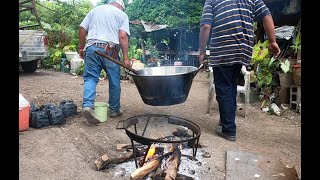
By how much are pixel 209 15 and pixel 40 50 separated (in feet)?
25.5

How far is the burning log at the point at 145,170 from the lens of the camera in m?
2.76

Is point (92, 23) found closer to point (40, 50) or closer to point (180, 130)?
point (180, 130)

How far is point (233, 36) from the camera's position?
4094 mm

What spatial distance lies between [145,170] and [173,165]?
31 cm

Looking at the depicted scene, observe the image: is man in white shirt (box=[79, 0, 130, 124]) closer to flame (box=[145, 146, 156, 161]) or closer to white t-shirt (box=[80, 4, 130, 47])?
white t-shirt (box=[80, 4, 130, 47])

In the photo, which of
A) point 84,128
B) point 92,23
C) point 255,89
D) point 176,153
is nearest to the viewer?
point 176,153

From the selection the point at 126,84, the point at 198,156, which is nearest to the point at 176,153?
the point at 198,156

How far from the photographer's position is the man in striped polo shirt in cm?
408

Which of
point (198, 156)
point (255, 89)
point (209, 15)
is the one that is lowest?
point (198, 156)

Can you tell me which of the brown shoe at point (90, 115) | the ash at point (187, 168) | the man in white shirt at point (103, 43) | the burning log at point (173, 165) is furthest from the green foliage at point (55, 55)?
the burning log at point (173, 165)

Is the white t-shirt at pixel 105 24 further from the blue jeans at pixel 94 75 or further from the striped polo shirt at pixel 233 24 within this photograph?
the striped polo shirt at pixel 233 24

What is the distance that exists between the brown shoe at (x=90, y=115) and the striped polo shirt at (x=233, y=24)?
208cm

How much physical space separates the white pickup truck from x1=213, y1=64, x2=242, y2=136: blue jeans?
7.82 m

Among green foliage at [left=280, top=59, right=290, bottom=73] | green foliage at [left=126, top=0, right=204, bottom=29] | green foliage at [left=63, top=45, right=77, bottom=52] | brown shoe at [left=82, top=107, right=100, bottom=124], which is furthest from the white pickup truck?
green foliage at [left=280, top=59, right=290, bottom=73]
